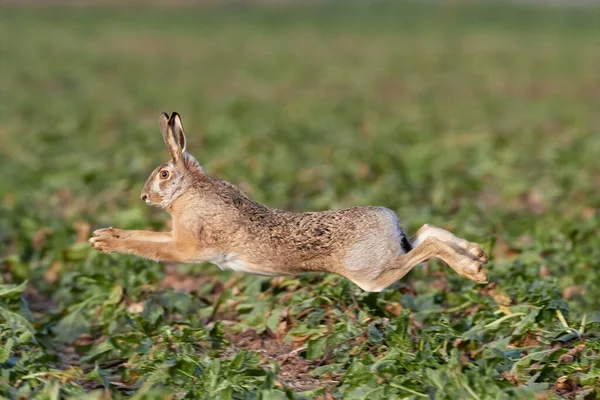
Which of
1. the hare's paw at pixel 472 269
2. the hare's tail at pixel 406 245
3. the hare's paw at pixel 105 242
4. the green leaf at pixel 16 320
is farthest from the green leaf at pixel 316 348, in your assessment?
the green leaf at pixel 16 320

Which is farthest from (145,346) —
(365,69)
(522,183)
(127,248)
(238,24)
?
(238,24)

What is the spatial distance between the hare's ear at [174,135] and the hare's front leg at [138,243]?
495 millimetres

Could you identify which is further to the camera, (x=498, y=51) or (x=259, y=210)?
(x=498, y=51)

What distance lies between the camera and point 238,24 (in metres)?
36.7

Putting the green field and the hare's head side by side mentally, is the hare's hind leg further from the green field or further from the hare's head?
the hare's head

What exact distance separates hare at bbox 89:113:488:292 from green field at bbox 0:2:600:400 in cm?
39

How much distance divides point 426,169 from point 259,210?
6.68 meters

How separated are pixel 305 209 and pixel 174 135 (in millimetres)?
4200

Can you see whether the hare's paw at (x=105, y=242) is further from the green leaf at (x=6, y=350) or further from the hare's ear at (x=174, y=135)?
the green leaf at (x=6, y=350)

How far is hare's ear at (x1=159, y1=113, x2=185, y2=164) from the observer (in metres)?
6.63

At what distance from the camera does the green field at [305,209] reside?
6086mm

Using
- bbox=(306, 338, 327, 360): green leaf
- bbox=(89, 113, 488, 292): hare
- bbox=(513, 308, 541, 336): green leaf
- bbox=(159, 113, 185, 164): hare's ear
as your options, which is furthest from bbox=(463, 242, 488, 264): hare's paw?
bbox=(159, 113, 185, 164): hare's ear

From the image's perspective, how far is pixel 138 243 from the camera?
21.9 ft

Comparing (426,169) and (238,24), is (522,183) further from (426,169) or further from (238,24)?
(238,24)
